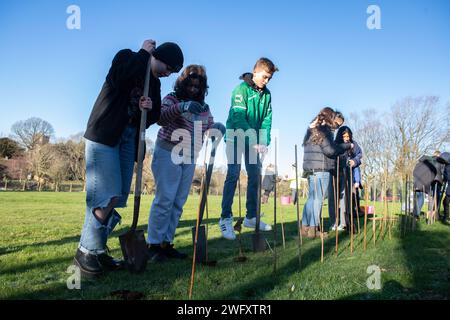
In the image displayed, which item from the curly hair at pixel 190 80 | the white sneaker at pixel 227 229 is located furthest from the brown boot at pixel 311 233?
the curly hair at pixel 190 80

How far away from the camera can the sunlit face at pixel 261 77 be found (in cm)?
483

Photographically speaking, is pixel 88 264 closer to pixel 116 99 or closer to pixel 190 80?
pixel 116 99

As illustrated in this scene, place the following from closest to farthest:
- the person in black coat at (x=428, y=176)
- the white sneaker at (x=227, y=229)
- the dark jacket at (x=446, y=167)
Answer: the white sneaker at (x=227, y=229) → the person in black coat at (x=428, y=176) → the dark jacket at (x=446, y=167)

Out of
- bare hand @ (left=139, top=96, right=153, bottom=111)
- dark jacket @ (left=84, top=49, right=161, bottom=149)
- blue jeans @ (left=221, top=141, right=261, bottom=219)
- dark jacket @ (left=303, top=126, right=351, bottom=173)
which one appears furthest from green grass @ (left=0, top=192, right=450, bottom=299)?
bare hand @ (left=139, top=96, right=153, bottom=111)

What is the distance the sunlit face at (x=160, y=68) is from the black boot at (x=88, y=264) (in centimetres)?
166

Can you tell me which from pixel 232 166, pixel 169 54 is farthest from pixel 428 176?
pixel 169 54

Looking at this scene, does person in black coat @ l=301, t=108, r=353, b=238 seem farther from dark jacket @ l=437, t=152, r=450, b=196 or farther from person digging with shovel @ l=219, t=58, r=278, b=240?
dark jacket @ l=437, t=152, r=450, b=196

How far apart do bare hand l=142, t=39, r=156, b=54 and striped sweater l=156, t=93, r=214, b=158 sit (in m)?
0.61

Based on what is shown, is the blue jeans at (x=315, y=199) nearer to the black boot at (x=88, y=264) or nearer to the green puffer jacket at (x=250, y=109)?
the green puffer jacket at (x=250, y=109)

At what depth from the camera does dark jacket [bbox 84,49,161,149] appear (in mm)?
2895

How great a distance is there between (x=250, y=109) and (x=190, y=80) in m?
1.43

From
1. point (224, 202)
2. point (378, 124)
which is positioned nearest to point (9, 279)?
point (224, 202)
